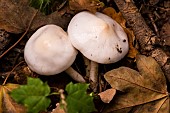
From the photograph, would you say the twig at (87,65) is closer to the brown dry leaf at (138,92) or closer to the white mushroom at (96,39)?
the white mushroom at (96,39)

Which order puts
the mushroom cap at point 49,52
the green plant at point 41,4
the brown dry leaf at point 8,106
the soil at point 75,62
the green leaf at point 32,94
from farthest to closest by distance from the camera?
the green plant at point 41,4 → the soil at point 75,62 → the mushroom cap at point 49,52 → the brown dry leaf at point 8,106 → the green leaf at point 32,94

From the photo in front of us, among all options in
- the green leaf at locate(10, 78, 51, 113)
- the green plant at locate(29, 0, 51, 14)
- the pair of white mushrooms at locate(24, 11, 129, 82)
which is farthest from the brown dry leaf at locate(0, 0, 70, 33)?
the green leaf at locate(10, 78, 51, 113)

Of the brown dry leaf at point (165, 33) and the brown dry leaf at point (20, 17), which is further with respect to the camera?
the brown dry leaf at point (165, 33)

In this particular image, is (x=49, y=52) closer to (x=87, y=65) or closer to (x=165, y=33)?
(x=87, y=65)

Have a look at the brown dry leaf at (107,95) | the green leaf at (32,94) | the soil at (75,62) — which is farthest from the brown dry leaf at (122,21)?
the green leaf at (32,94)

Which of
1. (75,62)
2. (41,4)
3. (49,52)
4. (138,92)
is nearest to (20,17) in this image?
(41,4)

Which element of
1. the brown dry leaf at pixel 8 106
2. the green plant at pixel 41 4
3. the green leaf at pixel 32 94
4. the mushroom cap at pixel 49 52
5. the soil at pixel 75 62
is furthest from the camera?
the green plant at pixel 41 4
